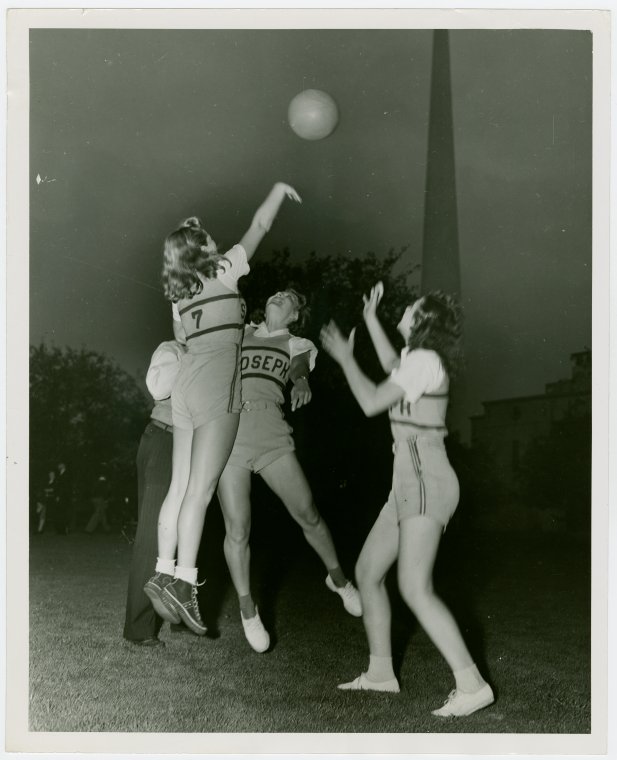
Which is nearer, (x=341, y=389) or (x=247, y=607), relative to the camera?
(x=247, y=607)

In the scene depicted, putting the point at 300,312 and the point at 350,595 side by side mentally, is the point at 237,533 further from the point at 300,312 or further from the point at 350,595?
the point at 300,312

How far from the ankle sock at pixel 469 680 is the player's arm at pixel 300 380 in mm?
1920

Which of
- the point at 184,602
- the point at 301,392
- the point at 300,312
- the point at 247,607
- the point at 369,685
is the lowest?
the point at 369,685

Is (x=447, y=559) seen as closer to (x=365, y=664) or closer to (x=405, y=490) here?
(x=365, y=664)

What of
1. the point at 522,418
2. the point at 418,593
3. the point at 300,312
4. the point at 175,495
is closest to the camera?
the point at 418,593

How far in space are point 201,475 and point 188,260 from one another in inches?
54.8

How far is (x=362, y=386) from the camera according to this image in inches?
189

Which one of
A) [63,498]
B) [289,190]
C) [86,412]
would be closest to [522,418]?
[289,190]

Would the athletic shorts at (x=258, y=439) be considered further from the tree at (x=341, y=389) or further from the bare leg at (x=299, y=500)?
Answer: the tree at (x=341, y=389)

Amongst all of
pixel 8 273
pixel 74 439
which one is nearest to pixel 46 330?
pixel 8 273

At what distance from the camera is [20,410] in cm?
552

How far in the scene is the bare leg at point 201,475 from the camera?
5156mm

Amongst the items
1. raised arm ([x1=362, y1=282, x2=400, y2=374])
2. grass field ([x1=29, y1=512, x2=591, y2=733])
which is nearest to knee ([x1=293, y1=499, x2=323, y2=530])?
grass field ([x1=29, y1=512, x2=591, y2=733])

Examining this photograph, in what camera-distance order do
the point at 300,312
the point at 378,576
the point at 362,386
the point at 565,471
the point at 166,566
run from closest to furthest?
the point at 362,386, the point at 378,576, the point at 166,566, the point at 300,312, the point at 565,471
